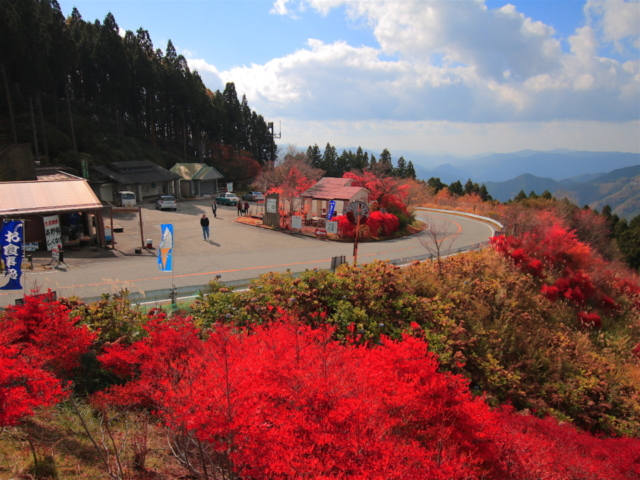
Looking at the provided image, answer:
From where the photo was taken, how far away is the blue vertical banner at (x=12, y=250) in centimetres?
824

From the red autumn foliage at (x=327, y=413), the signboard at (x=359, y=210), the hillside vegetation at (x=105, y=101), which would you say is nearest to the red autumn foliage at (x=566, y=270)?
the signboard at (x=359, y=210)

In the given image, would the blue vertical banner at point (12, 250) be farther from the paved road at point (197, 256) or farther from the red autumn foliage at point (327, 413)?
the red autumn foliage at point (327, 413)

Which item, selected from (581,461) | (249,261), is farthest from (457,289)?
(249,261)

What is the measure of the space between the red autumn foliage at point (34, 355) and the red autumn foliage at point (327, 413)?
0.68 metres

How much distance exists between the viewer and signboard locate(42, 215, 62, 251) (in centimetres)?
1503

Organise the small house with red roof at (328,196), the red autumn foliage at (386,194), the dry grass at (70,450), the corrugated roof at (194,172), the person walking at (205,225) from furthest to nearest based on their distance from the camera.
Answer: the corrugated roof at (194,172) < the red autumn foliage at (386,194) < the small house with red roof at (328,196) < the person walking at (205,225) < the dry grass at (70,450)

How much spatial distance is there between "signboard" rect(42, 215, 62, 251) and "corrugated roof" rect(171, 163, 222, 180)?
90.0 feet

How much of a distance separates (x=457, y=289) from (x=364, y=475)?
8.74 meters

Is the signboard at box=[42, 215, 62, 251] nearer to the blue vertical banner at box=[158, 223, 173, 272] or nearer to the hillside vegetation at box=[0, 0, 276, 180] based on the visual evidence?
the blue vertical banner at box=[158, 223, 173, 272]

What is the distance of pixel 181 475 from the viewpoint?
15.7ft

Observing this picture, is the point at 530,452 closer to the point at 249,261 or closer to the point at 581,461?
the point at 581,461

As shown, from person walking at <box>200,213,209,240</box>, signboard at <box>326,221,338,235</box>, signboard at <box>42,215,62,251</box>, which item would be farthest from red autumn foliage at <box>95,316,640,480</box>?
signboard at <box>326,221,338,235</box>

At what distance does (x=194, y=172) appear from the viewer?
43250 millimetres

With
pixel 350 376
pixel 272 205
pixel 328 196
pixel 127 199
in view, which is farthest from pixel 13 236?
pixel 127 199
